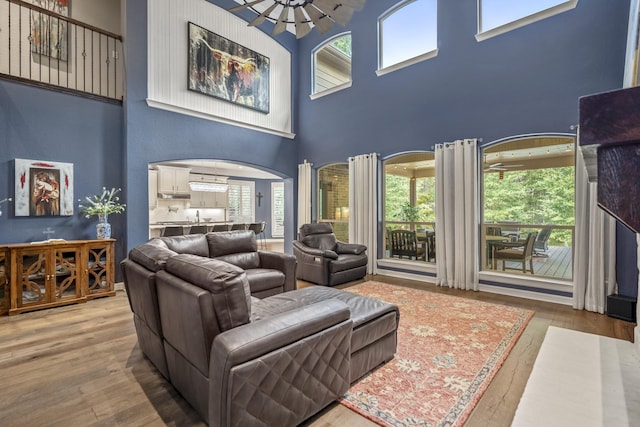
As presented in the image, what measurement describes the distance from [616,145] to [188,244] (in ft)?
12.8

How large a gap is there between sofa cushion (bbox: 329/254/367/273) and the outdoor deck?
7.56 feet

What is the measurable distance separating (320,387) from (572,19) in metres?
5.39

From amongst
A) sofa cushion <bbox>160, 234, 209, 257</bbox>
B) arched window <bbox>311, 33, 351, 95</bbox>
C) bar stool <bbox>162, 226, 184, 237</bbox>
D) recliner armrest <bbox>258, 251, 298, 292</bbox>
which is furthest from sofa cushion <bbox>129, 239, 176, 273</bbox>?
arched window <bbox>311, 33, 351, 95</bbox>

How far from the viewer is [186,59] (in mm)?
5551

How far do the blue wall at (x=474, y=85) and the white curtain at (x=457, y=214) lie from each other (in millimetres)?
348

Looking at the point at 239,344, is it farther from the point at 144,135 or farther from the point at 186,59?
the point at 186,59

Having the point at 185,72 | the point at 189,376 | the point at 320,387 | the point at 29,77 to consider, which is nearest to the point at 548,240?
the point at 320,387

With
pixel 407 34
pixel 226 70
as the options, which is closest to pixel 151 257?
pixel 226 70

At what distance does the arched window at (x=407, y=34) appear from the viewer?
5.39m

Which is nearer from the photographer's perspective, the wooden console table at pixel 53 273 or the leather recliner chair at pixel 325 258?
the wooden console table at pixel 53 273

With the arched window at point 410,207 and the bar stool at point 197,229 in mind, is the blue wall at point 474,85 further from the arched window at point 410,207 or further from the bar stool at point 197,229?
the bar stool at point 197,229

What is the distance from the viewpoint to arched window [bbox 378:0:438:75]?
17.7 ft

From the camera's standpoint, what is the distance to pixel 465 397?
2045 mm

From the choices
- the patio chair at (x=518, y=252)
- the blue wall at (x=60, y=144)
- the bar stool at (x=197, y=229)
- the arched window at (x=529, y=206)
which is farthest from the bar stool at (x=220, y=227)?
the patio chair at (x=518, y=252)
